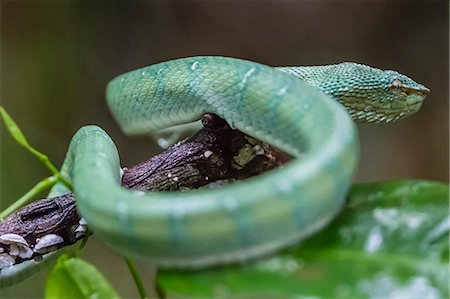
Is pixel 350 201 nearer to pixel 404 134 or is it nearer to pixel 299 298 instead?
pixel 299 298

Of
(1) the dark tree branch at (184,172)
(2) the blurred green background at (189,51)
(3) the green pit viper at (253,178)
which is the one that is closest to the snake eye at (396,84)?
(3) the green pit viper at (253,178)

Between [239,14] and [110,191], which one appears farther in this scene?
[239,14]

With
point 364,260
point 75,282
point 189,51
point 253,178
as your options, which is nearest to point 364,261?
point 364,260

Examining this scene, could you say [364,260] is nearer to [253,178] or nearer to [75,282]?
[253,178]

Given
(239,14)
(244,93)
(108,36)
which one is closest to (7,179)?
(108,36)

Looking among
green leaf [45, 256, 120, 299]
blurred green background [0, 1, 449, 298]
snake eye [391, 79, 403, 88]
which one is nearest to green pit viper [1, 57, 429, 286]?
snake eye [391, 79, 403, 88]

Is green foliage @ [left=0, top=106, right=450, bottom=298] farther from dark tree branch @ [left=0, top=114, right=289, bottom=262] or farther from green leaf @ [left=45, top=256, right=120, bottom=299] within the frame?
dark tree branch @ [left=0, top=114, right=289, bottom=262]
